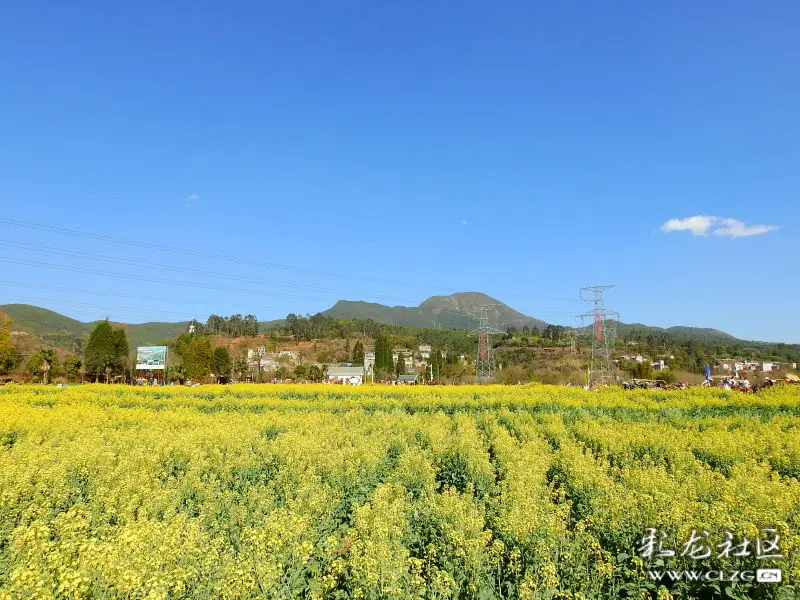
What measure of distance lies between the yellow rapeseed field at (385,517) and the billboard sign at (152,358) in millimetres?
67132

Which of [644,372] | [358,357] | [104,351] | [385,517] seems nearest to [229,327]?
[358,357]

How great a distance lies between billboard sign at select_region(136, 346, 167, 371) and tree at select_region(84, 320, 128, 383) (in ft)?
23.9

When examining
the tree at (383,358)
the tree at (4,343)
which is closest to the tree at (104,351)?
the tree at (4,343)

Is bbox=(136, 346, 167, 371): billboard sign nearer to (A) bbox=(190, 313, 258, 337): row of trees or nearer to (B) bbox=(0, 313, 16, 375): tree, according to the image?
(B) bbox=(0, 313, 16, 375): tree

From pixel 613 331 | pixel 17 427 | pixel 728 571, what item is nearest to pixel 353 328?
pixel 613 331

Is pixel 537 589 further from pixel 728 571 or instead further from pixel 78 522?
pixel 78 522

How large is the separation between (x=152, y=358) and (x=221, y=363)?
18.6 m

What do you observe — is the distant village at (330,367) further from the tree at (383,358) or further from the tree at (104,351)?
the tree at (104,351)

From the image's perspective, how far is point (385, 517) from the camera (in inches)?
235

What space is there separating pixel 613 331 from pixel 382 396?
47300mm

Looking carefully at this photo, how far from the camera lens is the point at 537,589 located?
15.4 ft

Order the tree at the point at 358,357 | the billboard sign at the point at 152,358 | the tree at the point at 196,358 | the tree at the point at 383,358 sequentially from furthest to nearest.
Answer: the tree at the point at 358,357, the tree at the point at 383,358, the tree at the point at 196,358, the billboard sign at the point at 152,358

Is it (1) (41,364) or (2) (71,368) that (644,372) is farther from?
(1) (41,364)

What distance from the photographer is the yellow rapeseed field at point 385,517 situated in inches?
185
